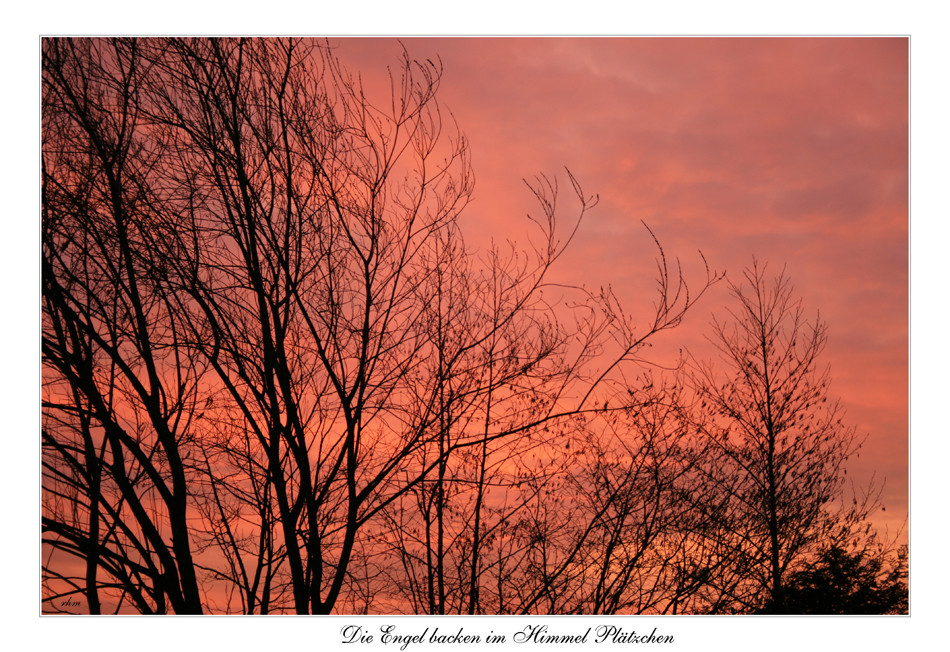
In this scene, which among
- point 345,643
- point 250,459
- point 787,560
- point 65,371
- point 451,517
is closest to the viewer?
point 345,643

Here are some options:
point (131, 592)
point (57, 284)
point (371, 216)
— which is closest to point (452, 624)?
point (131, 592)

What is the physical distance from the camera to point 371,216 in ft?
14.5

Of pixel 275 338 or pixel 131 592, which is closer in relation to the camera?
pixel 131 592

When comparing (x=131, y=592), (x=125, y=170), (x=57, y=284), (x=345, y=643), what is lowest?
(x=345, y=643)

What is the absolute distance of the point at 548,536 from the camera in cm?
475

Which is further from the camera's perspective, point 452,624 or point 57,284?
point 57,284

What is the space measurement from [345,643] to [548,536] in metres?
1.63

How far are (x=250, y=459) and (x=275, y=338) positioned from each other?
75cm

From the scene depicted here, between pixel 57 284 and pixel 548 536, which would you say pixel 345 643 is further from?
pixel 57 284

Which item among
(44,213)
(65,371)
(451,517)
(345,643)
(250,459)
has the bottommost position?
(345,643)

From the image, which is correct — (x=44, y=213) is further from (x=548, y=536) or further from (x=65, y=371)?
(x=548, y=536)

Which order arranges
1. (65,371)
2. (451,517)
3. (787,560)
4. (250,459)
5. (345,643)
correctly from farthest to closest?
(787,560) → (451,517) → (250,459) → (65,371) → (345,643)
